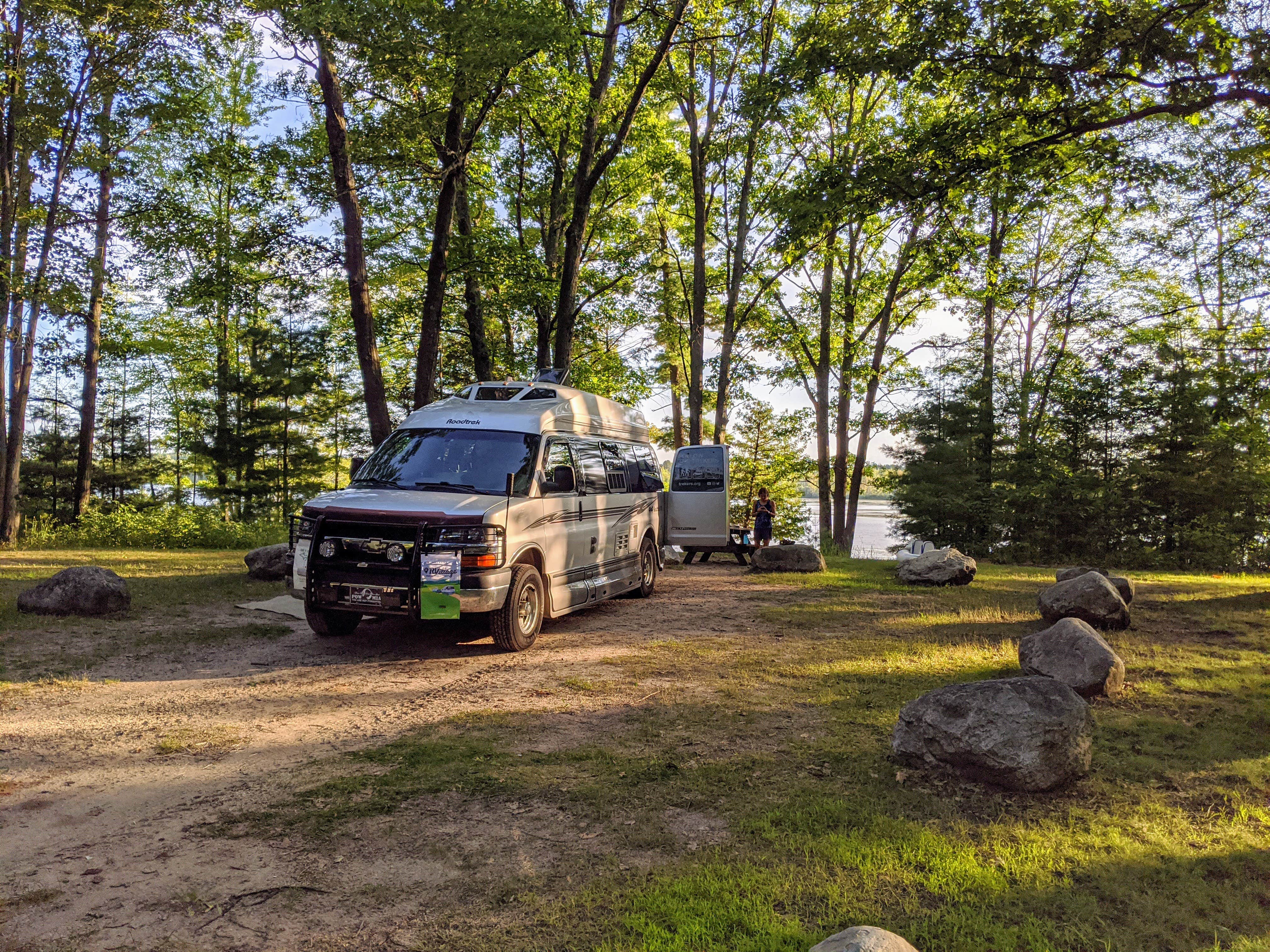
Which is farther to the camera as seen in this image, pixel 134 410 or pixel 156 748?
pixel 134 410

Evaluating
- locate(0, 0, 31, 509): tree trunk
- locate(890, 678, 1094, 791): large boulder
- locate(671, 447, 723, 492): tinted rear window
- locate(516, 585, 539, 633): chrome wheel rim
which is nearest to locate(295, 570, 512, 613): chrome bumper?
locate(516, 585, 539, 633): chrome wheel rim

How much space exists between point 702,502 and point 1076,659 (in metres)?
8.82

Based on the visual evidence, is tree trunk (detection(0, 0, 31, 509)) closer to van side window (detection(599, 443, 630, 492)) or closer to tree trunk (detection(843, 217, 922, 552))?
van side window (detection(599, 443, 630, 492))

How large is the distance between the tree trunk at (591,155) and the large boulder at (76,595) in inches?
365

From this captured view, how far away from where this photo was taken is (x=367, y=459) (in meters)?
9.09

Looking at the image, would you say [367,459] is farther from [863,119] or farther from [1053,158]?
[863,119]

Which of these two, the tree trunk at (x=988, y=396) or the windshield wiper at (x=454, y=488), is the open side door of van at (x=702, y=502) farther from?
the tree trunk at (x=988, y=396)

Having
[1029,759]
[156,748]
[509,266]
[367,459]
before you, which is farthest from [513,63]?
[1029,759]

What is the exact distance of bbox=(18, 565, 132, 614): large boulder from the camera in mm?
9031

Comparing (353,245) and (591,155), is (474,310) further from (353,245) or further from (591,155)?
(353,245)

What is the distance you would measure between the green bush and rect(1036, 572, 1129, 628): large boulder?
54.9ft

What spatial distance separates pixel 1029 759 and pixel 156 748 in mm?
5556

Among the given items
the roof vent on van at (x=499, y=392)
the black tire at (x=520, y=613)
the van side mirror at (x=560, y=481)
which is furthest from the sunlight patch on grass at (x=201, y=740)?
the roof vent on van at (x=499, y=392)

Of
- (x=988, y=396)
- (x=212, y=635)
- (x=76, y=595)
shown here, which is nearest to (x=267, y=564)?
(x=76, y=595)
